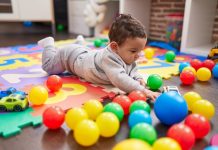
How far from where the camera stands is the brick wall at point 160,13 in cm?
231

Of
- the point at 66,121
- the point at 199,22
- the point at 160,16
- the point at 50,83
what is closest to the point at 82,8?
the point at 160,16

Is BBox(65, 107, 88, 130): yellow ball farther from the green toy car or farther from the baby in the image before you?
the baby

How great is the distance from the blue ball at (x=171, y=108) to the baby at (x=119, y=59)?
18cm

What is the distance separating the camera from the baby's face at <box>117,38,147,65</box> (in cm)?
97

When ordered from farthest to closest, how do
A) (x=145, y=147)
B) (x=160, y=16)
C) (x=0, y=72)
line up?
(x=160, y=16)
(x=0, y=72)
(x=145, y=147)

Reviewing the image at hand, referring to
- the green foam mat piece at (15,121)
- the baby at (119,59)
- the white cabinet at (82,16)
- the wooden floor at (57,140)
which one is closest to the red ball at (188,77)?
the baby at (119,59)

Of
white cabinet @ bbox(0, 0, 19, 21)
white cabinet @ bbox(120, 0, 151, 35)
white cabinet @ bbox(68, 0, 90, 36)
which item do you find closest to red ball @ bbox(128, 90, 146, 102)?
white cabinet @ bbox(120, 0, 151, 35)

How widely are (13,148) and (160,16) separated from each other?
7.19 feet

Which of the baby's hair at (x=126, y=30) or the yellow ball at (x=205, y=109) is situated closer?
the yellow ball at (x=205, y=109)

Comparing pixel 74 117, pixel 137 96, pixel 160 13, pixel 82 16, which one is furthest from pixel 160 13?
pixel 74 117

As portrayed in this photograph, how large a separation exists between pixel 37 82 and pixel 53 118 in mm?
512

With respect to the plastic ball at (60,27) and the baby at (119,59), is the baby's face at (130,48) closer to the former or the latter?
the baby at (119,59)

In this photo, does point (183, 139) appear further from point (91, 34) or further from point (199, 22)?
point (91, 34)

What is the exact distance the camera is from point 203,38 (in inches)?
81.4
